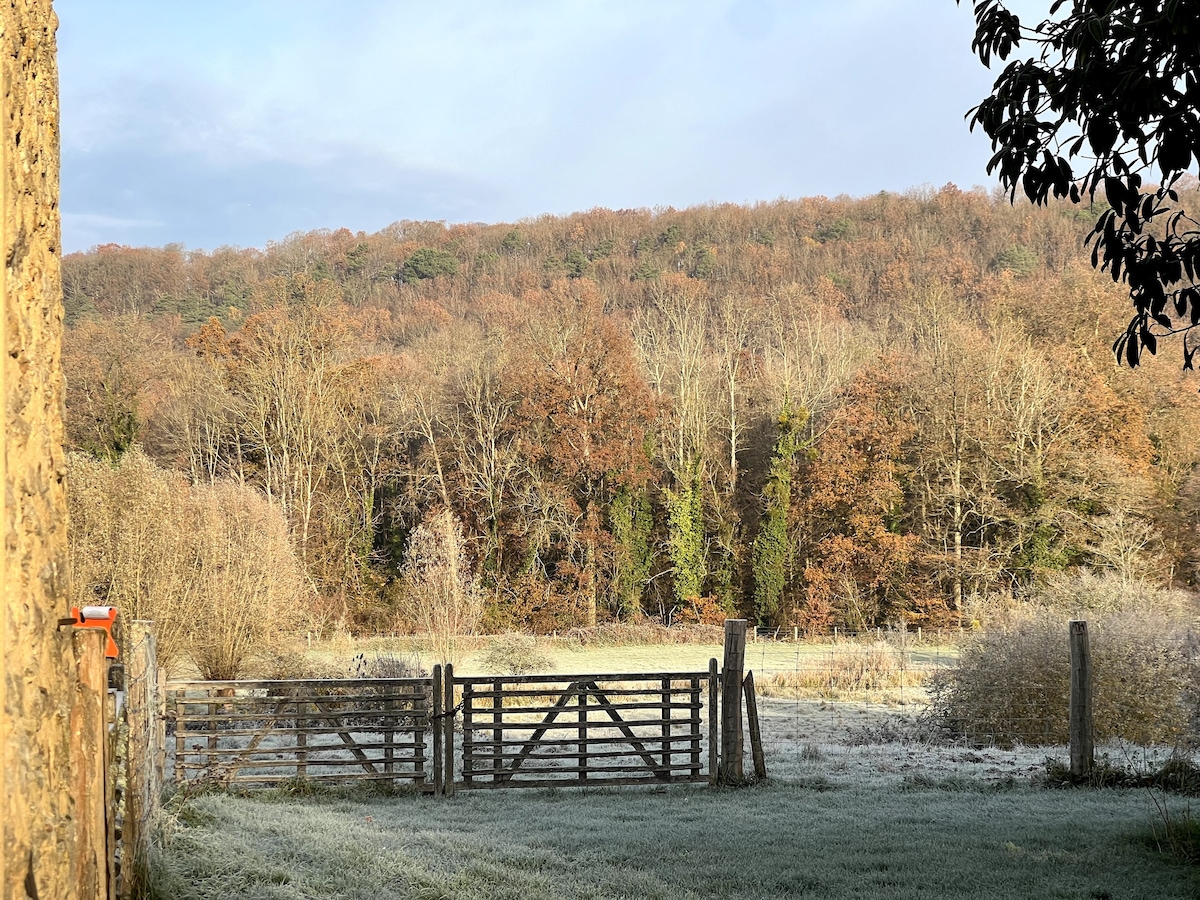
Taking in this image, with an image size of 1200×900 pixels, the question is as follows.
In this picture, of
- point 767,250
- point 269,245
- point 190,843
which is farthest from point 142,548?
point 767,250

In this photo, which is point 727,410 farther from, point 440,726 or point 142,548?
point 440,726

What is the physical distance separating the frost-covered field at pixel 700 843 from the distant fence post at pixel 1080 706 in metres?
0.51

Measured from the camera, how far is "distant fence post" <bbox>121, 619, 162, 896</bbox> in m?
5.68

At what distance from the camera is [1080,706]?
10516 mm

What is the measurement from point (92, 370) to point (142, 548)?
1590cm

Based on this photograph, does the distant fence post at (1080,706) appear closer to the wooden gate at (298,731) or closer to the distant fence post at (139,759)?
the wooden gate at (298,731)

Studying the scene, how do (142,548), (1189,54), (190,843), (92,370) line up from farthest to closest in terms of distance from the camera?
1. (92,370)
2. (142,548)
3. (190,843)
4. (1189,54)

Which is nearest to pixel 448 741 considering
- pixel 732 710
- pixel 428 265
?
pixel 732 710

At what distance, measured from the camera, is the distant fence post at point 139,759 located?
5.68 meters

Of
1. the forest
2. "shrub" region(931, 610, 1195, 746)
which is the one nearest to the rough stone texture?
"shrub" region(931, 610, 1195, 746)

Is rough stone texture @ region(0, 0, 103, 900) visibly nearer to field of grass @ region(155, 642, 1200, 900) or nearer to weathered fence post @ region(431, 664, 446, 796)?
field of grass @ region(155, 642, 1200, 900)

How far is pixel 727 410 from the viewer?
1542 inches

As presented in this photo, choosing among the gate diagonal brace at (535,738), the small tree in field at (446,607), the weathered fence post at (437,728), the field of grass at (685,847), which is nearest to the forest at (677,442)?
the small tree in field at (446,607)

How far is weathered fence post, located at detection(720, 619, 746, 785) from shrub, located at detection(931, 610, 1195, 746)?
4.49 meters
